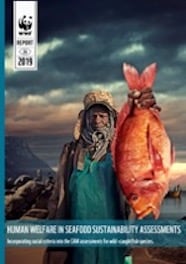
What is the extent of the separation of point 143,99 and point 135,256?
0.82 m

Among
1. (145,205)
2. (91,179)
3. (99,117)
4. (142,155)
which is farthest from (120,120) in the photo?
(145,205)

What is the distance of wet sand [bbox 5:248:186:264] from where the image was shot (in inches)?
171

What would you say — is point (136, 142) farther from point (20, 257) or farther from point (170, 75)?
point (20, 257)

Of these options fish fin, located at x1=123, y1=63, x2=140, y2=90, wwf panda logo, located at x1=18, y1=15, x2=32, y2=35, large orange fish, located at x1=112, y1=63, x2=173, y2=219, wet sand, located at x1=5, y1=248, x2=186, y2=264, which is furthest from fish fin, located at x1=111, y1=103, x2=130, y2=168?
wwf panda logo, located at x1=18, y1=15, x2=32, y2=35

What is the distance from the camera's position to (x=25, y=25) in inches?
172

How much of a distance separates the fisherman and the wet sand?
6cm

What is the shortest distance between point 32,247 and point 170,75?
3.77ft

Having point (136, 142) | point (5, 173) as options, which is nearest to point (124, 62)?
point (136, 142)

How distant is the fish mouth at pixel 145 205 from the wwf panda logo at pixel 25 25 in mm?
1026

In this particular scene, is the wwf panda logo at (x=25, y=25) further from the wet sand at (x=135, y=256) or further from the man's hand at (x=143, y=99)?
the wet sand at (x=135, y=256)

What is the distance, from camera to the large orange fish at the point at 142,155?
14.4 feet

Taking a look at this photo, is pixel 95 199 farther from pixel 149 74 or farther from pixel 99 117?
pixel 149 74

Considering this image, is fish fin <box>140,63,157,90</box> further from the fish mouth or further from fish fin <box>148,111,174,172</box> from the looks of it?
the fish mouth

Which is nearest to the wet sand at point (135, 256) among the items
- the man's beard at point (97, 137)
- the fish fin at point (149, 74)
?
the man's beard at point (97, 137)
